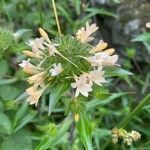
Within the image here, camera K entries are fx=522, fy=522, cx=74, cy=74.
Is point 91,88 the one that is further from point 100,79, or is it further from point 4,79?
point 4,79

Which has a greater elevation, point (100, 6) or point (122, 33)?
point (100, 6)

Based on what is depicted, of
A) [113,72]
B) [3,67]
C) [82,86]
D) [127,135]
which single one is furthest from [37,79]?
[3,67]

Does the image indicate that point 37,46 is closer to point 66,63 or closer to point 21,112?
point 66,63

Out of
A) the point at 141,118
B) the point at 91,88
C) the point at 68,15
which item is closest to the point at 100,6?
the point at 68,15

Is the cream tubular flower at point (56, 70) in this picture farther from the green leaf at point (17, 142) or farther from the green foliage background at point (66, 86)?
the green leaf at point (17, 142)

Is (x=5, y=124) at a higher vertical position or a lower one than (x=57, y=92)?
lower

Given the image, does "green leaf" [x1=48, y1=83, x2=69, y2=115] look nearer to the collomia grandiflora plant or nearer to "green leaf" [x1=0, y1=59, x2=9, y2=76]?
the collomia grandiflora plant

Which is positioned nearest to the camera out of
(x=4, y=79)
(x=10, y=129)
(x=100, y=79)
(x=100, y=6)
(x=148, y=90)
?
(x=100, y=79)
